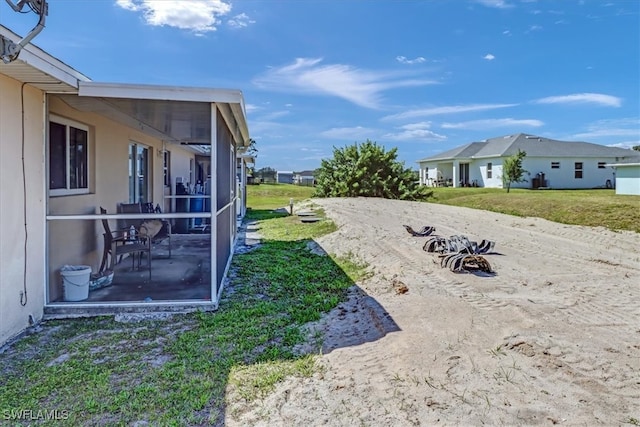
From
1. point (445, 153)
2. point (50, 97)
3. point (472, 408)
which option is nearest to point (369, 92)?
point (445, 153)

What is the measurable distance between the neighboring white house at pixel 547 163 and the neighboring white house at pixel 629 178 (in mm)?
8368

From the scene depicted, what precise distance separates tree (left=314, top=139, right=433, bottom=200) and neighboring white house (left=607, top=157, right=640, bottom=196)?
30.6ft

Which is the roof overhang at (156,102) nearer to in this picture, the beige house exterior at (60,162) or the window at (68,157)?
the beige house exterior at (60,162)

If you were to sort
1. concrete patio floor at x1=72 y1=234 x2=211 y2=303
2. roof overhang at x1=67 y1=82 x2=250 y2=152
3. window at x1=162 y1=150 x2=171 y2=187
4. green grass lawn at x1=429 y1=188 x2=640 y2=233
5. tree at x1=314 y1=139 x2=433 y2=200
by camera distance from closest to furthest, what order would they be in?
roof overhang at x1=67 y1=82 x2=250 y2=152
concrete patio floor at x1=72 y1=234 x2=211 y2=303
window at x1=162 y1=150 x2=171 y2=187
green grass lawn at x1=429 y1=188 x2=640 y2=233
tree at x1=314 y1=139 x2=433 y2=200

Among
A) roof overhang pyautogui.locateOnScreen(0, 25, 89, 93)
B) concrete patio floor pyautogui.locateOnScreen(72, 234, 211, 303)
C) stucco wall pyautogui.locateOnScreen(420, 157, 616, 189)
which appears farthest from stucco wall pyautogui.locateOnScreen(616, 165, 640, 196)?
roof overhang pyautogui.locateOnScreen(0, 25, 89, 93)

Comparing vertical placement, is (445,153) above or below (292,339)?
above

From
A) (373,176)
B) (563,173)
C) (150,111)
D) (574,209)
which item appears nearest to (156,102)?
(150,111)

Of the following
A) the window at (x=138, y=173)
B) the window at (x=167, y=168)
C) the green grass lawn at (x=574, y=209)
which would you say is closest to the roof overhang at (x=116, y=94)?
the window at (x=138, y=173)

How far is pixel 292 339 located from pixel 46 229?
3.28 m

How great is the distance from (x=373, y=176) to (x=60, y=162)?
18.4 metres

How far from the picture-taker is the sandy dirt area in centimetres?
304

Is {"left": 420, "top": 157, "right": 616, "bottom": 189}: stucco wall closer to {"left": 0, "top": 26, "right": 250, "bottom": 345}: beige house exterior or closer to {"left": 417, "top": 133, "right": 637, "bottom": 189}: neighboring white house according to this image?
{"left": 417, "top": 133, "right": 637, "bottom": 189}: neighboring white house

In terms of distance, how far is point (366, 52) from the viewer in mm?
19484

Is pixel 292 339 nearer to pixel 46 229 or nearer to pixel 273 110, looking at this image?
pixel 46 229
